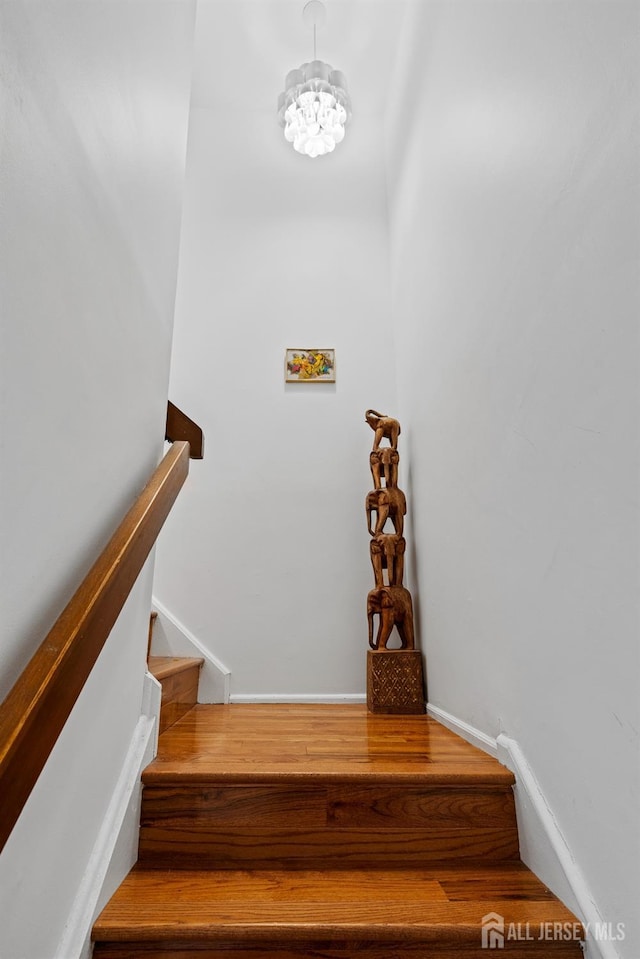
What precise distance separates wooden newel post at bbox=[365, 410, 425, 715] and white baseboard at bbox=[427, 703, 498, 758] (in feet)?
0.45

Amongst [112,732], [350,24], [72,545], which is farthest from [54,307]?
[350,24]

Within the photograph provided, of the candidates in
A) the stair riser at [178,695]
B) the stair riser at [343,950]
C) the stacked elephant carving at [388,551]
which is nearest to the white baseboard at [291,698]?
the stair riser at [178,695]

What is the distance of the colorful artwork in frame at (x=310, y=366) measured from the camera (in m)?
2.87

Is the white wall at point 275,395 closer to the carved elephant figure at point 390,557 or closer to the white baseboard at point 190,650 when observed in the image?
the white baseboard at point 190,650

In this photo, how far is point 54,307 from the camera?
2.56 ft

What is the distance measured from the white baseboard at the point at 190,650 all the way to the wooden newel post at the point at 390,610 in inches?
27.9

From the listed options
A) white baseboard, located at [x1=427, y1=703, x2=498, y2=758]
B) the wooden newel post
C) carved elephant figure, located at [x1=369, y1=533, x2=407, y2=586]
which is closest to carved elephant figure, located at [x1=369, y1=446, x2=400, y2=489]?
the wooden newel post

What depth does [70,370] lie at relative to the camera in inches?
33.3

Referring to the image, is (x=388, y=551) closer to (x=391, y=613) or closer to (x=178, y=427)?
(x=391, y=613)

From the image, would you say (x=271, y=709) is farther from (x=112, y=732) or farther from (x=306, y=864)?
(x=112, y=732)

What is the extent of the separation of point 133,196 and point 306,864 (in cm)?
160

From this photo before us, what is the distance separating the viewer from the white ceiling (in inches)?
115

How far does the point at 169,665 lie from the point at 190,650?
42 centimetres

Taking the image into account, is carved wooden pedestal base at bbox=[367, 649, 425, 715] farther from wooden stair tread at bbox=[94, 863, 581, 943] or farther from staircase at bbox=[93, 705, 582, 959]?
wooden stair tread at bbox=[94, 863, 581, 943]
